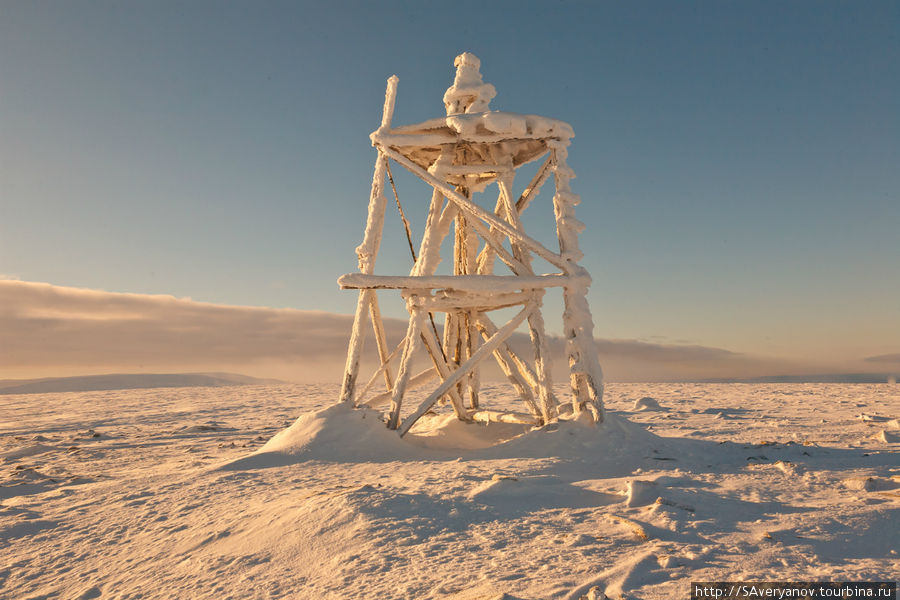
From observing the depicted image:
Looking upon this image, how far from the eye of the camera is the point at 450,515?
4.23m

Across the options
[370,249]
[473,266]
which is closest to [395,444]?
[370,249]

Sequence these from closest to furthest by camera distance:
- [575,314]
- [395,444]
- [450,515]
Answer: [450,515]
[395,444]
[575,314]

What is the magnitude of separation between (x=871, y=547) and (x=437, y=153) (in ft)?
26.9

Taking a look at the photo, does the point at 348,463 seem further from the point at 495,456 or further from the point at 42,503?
the point at 42,503

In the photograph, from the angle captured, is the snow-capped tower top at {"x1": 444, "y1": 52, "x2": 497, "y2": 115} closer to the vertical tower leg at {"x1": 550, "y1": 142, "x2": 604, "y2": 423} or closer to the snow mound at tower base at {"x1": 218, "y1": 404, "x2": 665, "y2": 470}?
the vertical tower leg at {"x1": 550, "y1": 142, "x2": 604, "y2": 423}

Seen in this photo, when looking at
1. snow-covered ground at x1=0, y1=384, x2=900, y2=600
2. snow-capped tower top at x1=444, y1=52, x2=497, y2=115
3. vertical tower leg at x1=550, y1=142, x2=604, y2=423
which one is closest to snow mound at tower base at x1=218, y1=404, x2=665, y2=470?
snow-covered ground at x1=0, y1=384, x2=900, y2=600

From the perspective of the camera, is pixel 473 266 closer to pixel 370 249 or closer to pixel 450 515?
pixel 370 249

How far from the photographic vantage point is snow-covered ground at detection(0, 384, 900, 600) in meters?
3.28

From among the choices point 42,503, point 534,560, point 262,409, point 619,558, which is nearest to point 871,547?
point 619,558

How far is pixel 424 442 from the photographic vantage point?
28.1ft

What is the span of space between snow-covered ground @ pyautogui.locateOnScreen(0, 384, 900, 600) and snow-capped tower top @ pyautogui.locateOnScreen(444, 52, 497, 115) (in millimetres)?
5600

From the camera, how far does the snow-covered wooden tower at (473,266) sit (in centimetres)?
817

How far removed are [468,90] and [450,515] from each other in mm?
7593

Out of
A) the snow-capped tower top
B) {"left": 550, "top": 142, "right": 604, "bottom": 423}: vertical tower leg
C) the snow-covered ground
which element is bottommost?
the snow-covered ground
